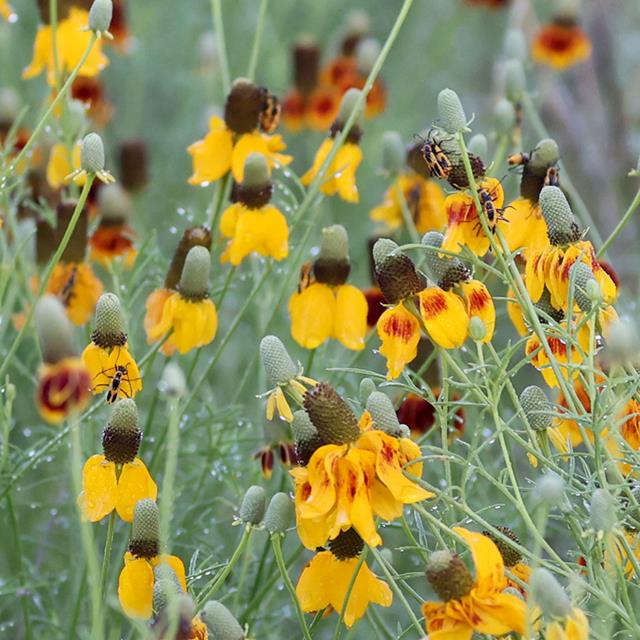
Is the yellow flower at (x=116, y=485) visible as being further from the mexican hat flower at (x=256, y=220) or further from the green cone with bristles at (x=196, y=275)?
the mexican hat flower at (x=256, y=220)

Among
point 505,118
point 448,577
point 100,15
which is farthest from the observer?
point 505,118

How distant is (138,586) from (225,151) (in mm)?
784

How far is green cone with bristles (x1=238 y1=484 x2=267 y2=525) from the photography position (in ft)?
4.00

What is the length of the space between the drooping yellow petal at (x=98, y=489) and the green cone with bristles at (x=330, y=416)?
0.24m

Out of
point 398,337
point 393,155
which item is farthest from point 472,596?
point 393,155

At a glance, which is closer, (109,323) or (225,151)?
(109,323)

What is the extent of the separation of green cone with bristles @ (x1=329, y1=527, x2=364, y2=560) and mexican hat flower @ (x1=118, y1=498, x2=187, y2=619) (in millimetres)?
148

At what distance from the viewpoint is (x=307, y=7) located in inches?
161

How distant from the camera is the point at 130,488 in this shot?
4.25 feet

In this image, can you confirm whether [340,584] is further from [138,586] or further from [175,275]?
[175,275]

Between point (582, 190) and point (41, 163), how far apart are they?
68.6 inches

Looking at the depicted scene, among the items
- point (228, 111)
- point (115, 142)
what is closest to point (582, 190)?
point (115, 142)

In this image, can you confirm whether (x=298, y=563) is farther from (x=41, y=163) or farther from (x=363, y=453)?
(x=363, y=453)

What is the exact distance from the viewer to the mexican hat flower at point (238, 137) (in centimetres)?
182
